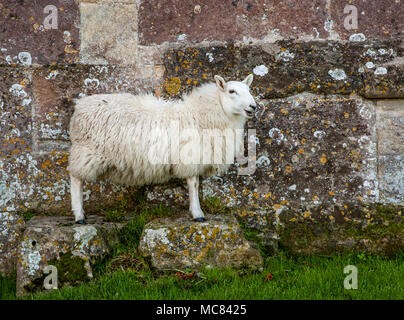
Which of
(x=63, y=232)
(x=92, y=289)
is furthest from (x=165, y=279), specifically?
(x=63, y=232)

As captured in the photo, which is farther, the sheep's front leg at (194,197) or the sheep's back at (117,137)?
the sheep's front leg at (194,197)

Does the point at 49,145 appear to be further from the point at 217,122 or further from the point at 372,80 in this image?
the point at 372,80

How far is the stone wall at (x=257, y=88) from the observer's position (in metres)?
5.16

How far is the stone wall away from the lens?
203 inches

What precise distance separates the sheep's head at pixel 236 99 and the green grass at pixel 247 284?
1.67m

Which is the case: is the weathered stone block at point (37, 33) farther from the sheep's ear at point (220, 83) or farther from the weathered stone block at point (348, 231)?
the weathered stone block at point (348, 231)

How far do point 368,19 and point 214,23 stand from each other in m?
1.88

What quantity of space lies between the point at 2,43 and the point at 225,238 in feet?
11.5

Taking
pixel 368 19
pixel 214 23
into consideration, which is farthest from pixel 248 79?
pixel 368 19

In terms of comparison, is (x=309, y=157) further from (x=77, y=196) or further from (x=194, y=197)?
(x=77, y=196)

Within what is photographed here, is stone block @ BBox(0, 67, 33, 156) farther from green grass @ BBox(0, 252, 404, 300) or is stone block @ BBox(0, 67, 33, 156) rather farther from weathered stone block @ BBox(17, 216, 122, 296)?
green grass @ BBox(0, 252, 404, 300)

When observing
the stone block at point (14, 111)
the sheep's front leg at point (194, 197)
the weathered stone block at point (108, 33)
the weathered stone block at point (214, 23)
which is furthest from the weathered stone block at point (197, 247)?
the weathered stone block at point (214, 23)

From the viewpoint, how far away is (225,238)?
175 inches

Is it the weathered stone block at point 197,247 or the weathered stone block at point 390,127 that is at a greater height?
the weathered stone block at point 390,127
